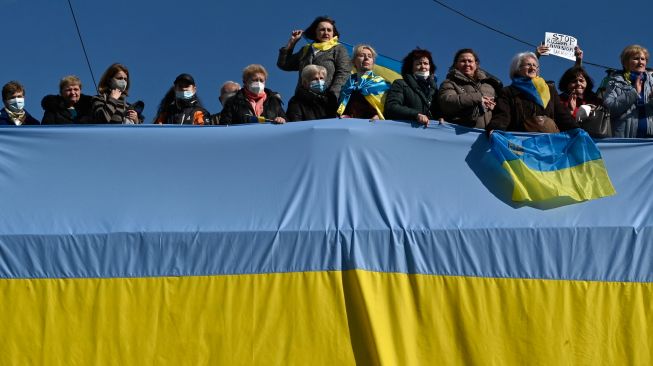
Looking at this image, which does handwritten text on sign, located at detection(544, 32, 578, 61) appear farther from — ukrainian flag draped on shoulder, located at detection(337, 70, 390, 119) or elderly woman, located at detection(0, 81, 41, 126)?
elderly woman, located at detection(0, 81, 41, 126)

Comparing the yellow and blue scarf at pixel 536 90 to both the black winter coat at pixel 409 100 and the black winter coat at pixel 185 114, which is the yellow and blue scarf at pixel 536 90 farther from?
the black winter coat at pixel 185 114

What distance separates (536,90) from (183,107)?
269cm

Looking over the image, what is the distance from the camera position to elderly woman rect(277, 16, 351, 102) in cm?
816

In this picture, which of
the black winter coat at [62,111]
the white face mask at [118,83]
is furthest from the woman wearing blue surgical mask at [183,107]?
the black winter coat at [62,111]

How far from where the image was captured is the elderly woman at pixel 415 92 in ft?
23.7

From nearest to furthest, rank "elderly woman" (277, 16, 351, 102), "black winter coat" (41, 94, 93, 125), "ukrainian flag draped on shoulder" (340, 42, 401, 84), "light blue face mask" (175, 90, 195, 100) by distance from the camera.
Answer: "black winter coat" (41, 94, 93, 125)
"light blue face mask" (175, 90, 195, 100)
"elderly woman" (277, 16, 351, 102)
"ukrainian flag draped on shoulder" (340, 42, 401, 84)

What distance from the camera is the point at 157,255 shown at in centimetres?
669

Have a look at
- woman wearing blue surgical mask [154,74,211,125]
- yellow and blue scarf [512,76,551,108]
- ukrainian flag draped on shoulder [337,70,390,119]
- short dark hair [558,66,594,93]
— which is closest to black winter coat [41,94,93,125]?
woman wearing blue surgical mask [154,74,211,125]

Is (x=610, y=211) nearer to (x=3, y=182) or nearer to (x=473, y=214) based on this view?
(x=473, y=214)

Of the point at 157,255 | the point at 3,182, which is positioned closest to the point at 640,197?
the point at 157,255

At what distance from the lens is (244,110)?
7.59m

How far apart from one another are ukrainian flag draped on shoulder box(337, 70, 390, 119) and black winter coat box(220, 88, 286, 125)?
483 millimetres

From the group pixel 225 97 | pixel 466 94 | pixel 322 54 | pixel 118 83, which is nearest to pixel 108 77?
pixel 118 83

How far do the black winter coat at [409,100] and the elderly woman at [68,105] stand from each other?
90.5 inches
